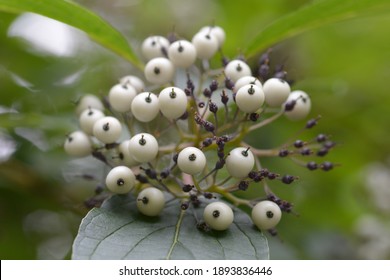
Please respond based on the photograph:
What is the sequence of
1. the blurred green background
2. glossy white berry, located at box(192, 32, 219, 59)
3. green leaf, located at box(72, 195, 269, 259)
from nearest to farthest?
green leaf, located at box(72, 195, 269, 259) → glossy white berry, located at box(192, 32, 219, 59) → the blurred green background

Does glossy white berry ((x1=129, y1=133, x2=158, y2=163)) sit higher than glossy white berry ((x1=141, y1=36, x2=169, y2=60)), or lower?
lower

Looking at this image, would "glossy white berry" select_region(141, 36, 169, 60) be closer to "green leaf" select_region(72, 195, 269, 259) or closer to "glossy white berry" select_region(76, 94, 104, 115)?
"glossy white berry" select_region(76, 94, 104, 115)

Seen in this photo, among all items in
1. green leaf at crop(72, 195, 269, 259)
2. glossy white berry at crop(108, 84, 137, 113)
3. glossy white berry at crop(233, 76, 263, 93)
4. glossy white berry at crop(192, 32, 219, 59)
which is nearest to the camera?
green leaf at crop(72, 195, 269, 259)

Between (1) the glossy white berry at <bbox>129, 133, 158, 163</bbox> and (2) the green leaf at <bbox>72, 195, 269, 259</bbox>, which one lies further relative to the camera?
(1) the glossy white berry at <bbox>129, 133, 158, 163</bbox>

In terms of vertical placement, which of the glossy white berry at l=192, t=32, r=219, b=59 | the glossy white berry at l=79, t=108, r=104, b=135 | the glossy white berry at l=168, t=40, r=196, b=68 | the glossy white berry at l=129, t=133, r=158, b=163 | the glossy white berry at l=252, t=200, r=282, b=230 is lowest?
the glossy white berry at l=252, t=200, r=282, b=230

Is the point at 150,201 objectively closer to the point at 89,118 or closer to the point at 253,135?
the point at 89,118

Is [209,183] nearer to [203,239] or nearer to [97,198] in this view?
[203,239]

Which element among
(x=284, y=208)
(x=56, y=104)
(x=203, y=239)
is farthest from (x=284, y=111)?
(x=56, y=104)

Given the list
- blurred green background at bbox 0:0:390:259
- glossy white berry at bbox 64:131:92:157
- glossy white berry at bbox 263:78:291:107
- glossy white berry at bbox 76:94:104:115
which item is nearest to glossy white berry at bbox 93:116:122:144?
glossy white berry at bbox 64:131:92:157

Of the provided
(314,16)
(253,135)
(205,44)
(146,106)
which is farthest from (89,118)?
(253,135)
